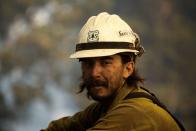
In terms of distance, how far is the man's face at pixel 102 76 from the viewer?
265 centimetres

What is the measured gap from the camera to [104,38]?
2.68m

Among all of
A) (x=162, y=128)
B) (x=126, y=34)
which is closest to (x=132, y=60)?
(x=126, y=34)

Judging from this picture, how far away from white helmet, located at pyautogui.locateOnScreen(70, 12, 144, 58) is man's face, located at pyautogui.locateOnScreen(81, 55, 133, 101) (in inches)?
2.0

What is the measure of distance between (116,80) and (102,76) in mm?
89

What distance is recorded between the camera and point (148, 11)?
681cm

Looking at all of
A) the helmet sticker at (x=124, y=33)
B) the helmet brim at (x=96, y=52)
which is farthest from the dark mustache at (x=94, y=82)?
the helmet sticker at (x=124, y=33)

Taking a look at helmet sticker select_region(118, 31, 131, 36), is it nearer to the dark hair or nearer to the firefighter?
the firefighter

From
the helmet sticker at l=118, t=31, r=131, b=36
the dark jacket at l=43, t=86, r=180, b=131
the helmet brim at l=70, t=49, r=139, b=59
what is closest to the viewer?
the dark jacket at l=43, t=86, r=180, b=131

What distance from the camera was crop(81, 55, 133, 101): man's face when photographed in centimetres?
265

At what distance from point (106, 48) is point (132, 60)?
0.78ft

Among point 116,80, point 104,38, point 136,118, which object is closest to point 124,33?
point 104,38

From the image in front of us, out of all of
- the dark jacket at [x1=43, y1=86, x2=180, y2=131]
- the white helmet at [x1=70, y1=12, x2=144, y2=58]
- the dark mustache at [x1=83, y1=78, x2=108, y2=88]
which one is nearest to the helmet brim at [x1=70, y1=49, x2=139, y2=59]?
the white helmet at [x1=70, y1=12, x2=144, y2=58]

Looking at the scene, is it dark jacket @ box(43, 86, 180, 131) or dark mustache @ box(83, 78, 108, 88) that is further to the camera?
dark mustache @ box(83, 78, 108, 88)

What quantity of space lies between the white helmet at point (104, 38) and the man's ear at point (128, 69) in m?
0.07
